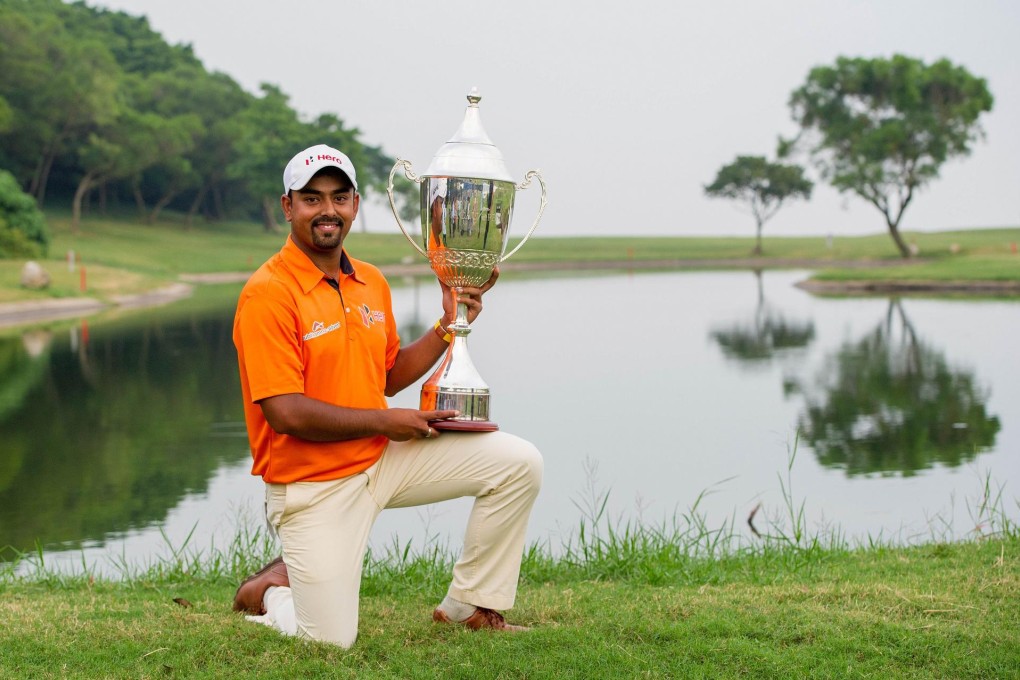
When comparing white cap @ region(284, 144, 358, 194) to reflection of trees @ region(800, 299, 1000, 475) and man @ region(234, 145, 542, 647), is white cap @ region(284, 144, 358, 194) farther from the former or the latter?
reflection of trees @ region(800, 299, 1000, 475)

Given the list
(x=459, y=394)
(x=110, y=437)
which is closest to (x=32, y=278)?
(x=110, y=437)

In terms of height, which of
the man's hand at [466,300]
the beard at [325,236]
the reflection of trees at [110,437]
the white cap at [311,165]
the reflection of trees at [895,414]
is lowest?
the reflection of trees at [110,437]

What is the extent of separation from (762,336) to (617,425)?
1071 cm

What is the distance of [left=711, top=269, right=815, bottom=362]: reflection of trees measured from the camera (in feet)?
66.0

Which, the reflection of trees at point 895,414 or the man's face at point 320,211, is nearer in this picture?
the man's face at point 320,211

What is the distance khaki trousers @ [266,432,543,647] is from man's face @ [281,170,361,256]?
0.78 m

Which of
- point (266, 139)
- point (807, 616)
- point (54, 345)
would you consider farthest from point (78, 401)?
point (266, 139)

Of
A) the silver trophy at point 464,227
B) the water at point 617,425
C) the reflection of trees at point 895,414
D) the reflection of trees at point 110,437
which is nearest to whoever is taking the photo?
the silver trophy at point 464,227

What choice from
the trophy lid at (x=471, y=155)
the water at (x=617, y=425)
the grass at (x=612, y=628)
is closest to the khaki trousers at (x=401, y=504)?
the grass at (x=612, y=628)

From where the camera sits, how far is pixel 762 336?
74.9ft

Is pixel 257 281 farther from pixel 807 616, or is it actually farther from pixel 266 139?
pixel 266 139

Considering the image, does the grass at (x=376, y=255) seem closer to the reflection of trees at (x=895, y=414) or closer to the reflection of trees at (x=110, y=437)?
the reflection of trees at (x=110, y=437)

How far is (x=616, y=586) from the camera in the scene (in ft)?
17.2

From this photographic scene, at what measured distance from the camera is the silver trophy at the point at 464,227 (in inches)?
170
